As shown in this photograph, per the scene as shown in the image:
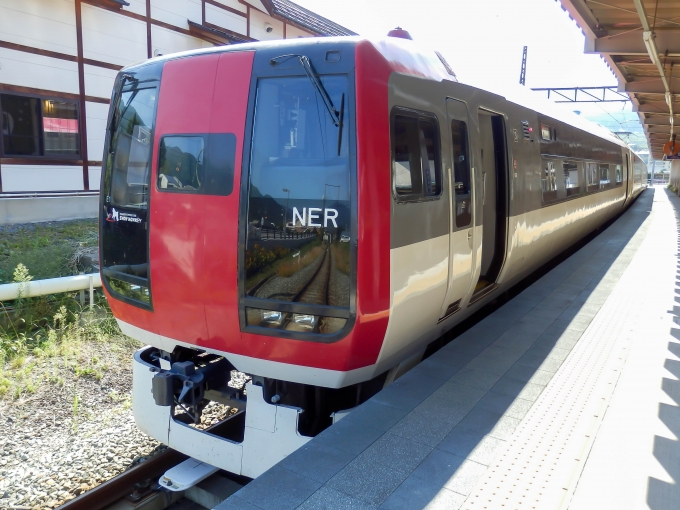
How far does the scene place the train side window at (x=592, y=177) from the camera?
10.2m

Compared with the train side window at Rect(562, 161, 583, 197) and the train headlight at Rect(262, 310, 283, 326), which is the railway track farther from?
the train side window at Rect(562, 161, 583, 197)

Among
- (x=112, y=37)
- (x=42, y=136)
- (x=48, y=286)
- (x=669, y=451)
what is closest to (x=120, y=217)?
(x=48, y=286)

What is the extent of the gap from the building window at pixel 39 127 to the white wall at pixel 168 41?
251 cm

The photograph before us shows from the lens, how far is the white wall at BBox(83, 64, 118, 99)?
11.9 meters

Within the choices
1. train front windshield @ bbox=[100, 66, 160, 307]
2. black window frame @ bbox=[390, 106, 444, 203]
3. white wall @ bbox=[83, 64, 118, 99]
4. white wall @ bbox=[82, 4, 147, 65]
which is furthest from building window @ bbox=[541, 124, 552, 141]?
white wall @ bbox=[83, 64, 118, 99]

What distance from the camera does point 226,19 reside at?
48.1 ft

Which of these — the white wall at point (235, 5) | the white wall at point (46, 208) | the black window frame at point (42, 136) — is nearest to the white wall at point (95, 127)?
the black window frame at point (42, 136)

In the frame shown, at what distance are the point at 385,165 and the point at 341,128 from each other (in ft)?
1.06

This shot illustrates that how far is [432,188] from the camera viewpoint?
12.3ft

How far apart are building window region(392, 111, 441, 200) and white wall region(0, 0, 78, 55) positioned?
32.2 ft

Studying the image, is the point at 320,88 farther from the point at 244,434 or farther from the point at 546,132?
the point at 546,132

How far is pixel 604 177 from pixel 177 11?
402 inches

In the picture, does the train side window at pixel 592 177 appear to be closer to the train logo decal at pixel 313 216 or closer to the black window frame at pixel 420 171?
the black window frame at pixel 420 171

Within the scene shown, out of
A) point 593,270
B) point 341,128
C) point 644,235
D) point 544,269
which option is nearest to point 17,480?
point 341,128
